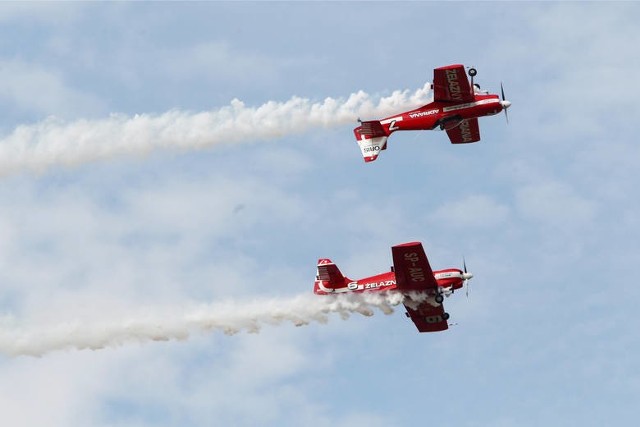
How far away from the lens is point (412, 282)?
5181 centimetres

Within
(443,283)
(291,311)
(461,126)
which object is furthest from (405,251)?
(461,126)

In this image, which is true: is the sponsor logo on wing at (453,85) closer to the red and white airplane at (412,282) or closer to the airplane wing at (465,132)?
the airplane wing at (465,132)

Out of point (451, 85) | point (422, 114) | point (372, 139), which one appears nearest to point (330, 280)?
point (372, 139)

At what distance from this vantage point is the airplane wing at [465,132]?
59906mm

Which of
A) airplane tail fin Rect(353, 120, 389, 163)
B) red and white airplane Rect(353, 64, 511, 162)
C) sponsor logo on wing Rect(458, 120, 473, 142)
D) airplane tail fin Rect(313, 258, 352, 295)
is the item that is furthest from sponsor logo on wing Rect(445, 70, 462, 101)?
airplane tail fin Rect(313, 258, 352, 295)

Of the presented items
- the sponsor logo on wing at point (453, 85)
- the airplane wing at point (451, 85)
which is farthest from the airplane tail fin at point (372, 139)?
the sponsor logo on wing at point (453, 85)

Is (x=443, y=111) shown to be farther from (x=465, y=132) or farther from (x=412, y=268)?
(x=412, y=268)

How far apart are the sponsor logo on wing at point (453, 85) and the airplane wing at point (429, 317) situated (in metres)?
9.48

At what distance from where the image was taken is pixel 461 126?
60.0m

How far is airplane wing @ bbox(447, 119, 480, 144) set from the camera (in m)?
59.9

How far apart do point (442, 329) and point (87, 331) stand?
16408mm

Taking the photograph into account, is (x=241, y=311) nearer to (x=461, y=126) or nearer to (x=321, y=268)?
(x=321, y=268)

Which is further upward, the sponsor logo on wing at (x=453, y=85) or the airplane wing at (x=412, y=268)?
the sponsor logo on wing at (x=453, y=85)

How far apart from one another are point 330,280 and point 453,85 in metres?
10.4
